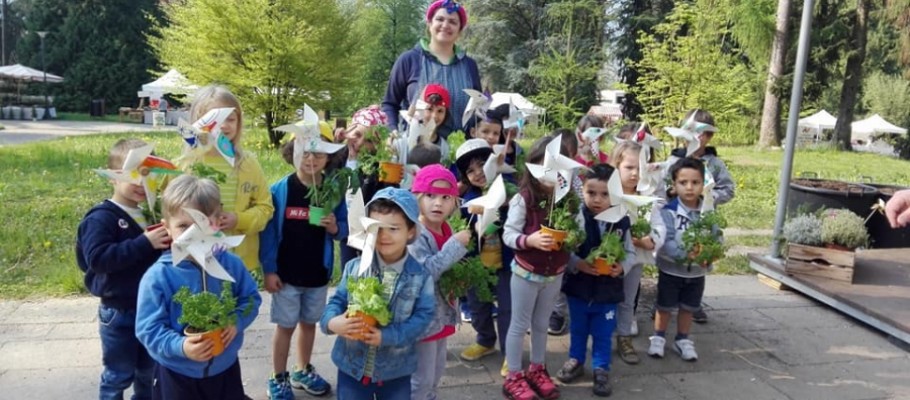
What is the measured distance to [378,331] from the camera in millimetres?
2330

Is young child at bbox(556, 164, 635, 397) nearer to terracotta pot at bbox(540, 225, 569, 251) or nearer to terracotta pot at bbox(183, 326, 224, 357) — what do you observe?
terracotta pot at bbox(540, 225, 569, 251)

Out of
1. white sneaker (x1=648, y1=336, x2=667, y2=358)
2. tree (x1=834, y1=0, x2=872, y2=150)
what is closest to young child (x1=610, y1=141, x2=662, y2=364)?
white sneaker (x1=648, y1=336, x2=667, y2=358)

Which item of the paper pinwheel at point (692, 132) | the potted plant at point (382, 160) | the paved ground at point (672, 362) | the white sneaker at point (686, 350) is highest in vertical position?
the paper pinwheel at point (692, 132)

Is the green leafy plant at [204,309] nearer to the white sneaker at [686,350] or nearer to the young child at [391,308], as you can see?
the young child at [391,308]

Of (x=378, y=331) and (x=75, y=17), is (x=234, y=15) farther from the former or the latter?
(x=75, y=17)

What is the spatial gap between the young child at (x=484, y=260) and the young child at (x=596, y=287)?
0.41 m

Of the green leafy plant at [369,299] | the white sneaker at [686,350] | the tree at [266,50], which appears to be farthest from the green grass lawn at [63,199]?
the green leafy plant at [369,299]

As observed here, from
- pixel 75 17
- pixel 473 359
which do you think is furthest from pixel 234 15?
pixel 75 17

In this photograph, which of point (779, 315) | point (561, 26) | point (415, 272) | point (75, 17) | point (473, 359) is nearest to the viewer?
point (415, 272)

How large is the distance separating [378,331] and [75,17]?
1622 inches

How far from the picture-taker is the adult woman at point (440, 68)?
166 inches

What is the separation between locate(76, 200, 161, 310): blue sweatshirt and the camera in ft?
8.49


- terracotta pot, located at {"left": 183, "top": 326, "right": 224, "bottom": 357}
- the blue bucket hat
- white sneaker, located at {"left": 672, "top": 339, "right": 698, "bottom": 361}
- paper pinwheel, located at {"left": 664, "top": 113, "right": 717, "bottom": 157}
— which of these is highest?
paper pinwheel, located at {"left": 664, "top": 113, "right": 717, "bottom": 157}

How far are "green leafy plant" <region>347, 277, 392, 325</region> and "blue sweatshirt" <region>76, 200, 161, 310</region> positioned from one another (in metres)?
0.96
